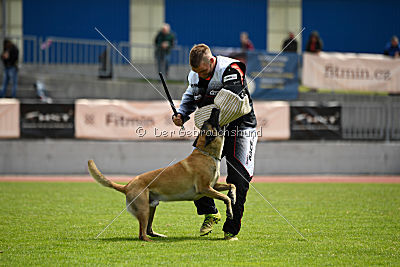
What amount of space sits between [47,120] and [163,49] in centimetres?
455

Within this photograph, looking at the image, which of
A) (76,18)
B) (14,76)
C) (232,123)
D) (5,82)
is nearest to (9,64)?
(14,76)

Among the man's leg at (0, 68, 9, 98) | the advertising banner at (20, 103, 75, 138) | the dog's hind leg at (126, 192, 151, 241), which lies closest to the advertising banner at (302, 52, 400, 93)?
the advertising banner at (20, 103, 75, 138)

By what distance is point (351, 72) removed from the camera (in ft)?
59.1

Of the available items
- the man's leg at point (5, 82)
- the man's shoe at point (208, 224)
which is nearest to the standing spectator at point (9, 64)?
Result: the man's leg at point (5, 82)

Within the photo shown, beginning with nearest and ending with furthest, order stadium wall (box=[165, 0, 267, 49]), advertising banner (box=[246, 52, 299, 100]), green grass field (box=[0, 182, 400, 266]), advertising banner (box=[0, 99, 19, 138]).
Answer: green grass field (box=[0, 182, 400, 266]), advertising banner (box=[0, 99, 19, 138]), advertising banner (box=[246, 52, 299, 100]), stadium wall (box=[165, 0, 267, 49])

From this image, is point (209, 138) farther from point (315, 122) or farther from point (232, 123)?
point (315, 122)

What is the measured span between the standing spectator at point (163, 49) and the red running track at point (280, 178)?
4.01 m

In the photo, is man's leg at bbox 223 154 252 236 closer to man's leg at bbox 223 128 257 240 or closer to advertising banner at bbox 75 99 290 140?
man's leg at bbox 223 128 257 240

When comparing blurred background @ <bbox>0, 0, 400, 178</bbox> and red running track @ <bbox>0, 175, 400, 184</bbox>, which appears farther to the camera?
blurred background @ <bbox>0, 0, 400, 178</bbox>

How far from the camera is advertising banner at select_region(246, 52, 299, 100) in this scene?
17.4 metres

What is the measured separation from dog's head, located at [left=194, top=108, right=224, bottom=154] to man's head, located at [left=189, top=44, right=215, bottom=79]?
47 cm

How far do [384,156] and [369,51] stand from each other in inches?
381

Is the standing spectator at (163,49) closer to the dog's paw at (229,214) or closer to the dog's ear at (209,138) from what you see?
the dog's ear at (209,138)

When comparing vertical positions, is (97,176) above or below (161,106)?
below
